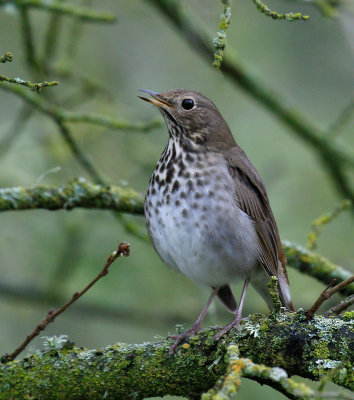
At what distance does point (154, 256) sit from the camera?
7.05 metres

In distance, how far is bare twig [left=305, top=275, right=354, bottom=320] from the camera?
8.92 ft

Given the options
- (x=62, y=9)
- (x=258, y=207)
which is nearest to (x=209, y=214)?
(x=258, y=207)

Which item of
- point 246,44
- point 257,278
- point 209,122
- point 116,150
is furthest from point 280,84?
point 257,278

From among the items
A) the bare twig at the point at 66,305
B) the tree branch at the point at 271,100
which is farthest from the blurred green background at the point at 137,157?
the bare twig at the point at 66,305

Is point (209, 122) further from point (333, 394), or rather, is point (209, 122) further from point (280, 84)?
point (280, 84)

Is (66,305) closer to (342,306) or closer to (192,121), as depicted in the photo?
(342,306)

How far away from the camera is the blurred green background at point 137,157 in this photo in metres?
5.99

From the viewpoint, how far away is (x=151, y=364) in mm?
3367

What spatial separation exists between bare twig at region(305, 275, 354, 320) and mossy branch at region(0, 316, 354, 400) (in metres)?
0.07

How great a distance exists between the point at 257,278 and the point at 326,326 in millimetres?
1643

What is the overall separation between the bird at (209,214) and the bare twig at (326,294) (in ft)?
2.67

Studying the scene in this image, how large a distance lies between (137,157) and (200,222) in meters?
2.33

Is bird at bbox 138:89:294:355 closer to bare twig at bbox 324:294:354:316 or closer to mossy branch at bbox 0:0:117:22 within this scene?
mossy branch at bbox 0:0:117:22

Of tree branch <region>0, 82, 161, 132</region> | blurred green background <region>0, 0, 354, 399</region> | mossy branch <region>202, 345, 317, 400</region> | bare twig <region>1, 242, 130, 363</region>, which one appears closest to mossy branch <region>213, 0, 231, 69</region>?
bare twig <region>1, 242, 130, 363</region>
